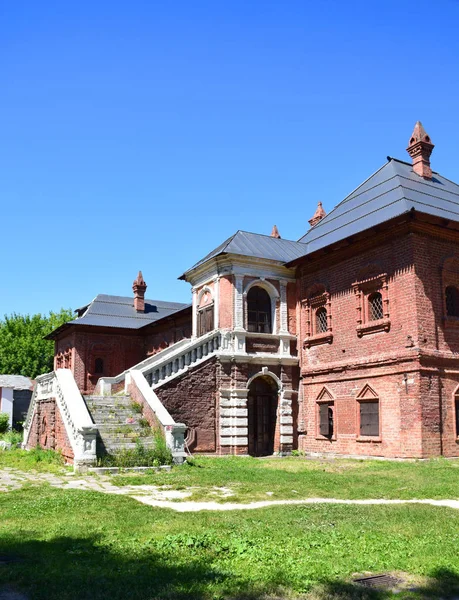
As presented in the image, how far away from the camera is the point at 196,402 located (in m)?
20.7

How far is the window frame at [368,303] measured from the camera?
18453mm

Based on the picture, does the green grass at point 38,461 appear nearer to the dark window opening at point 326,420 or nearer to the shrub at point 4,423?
the dark window opening at point 326,420

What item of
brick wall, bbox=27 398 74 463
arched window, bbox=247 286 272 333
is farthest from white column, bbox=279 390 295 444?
brick wall, bbox=27 398 74 463

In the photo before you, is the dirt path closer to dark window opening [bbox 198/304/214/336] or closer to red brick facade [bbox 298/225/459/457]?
red brick facade [bbox 298/225/459/457]

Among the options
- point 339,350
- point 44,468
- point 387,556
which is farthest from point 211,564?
point 339,350

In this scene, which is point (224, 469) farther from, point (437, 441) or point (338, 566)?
point (338, 566)

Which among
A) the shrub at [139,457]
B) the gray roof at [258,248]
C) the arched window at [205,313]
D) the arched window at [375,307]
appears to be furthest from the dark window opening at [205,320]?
the shrub at [139,457]

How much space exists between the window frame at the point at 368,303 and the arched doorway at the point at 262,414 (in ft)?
15.5

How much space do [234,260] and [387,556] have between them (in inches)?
660

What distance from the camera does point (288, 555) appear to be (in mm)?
6105

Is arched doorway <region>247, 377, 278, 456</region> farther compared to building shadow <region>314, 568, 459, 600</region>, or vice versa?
arched doorway <region>247, 377, 278, 456</region>

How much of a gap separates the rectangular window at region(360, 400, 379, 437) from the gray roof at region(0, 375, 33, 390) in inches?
1122

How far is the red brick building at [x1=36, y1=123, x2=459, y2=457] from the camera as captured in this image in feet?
57.4

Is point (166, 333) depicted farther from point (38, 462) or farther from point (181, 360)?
point (38, 462)
